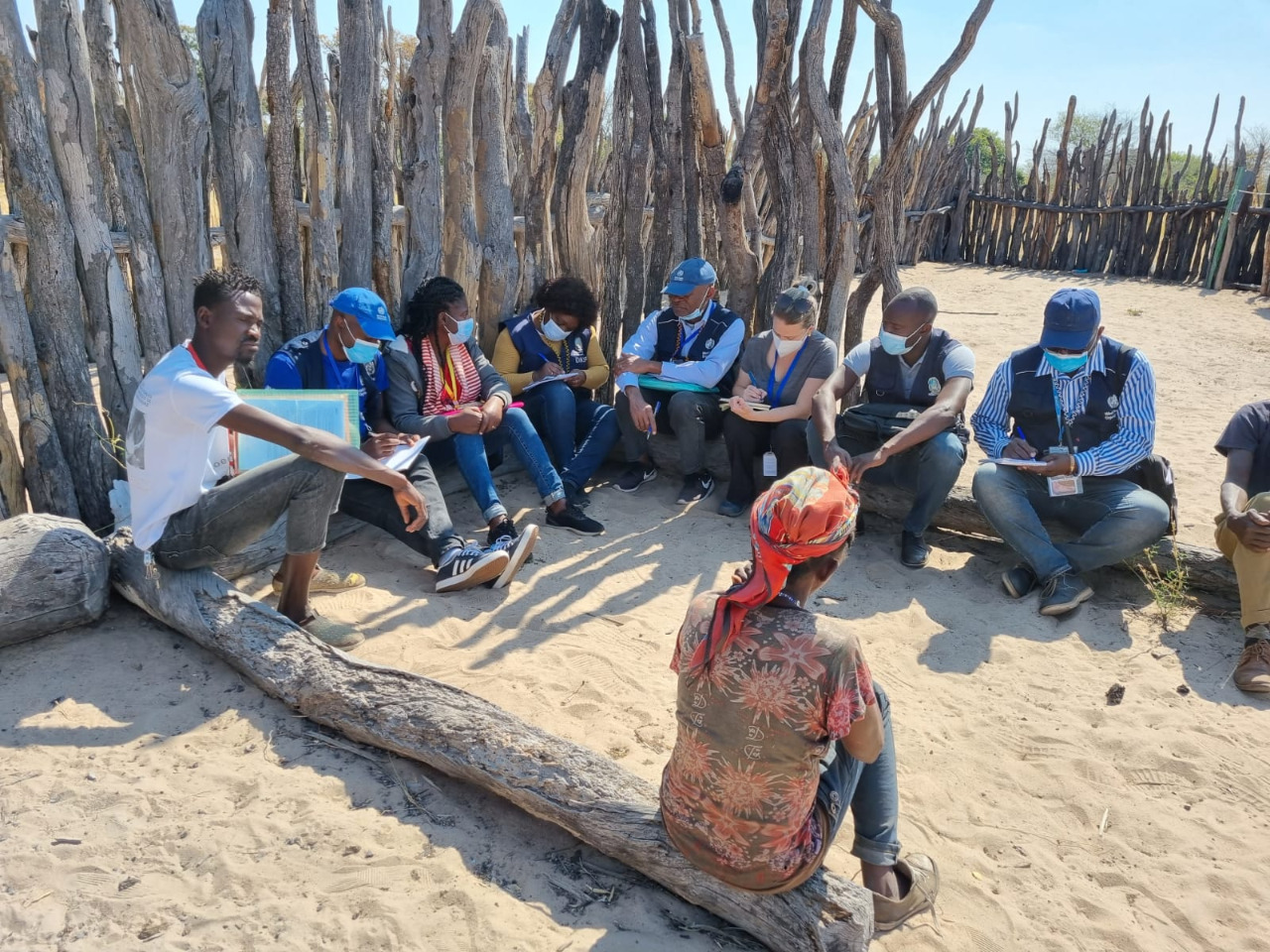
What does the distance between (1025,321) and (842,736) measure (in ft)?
31.9

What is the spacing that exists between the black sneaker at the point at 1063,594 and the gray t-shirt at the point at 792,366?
1.60 m

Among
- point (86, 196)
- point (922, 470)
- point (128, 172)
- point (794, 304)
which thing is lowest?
point (922, 470)

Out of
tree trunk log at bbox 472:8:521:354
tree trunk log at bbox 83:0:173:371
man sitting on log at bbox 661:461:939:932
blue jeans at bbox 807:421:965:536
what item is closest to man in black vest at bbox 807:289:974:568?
blue jeans at bbox 807:421:965:536

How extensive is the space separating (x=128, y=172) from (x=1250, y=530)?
506 cm

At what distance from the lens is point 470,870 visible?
103 inches

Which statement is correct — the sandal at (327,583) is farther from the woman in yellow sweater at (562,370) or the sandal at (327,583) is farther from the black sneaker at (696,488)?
the black sneaker at (696,488)

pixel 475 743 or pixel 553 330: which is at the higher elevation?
pixel 553 330

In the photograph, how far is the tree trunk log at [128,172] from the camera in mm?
→ 4160

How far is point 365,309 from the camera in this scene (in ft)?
14.4

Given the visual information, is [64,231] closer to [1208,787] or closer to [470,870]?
[470,870]

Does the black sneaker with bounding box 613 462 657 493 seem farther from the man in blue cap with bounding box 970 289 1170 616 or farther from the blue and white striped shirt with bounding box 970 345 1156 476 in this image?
the blue and white striped shirt with bounding box 970 345 1156 476

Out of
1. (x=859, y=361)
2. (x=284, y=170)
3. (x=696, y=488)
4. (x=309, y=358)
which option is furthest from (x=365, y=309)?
(x=859, y=361)

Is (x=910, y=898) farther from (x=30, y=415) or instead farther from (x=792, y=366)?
(x=30, y=415)

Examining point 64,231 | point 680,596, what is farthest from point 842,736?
point 64,231
